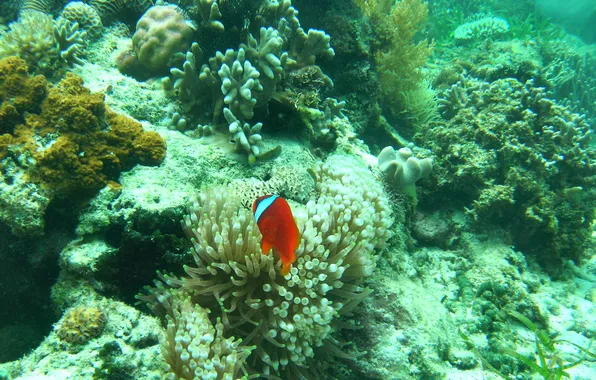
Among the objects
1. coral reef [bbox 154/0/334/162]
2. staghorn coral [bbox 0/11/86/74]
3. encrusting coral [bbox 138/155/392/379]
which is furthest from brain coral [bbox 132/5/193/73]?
encrusting coral [bbox 138/155/392/379]

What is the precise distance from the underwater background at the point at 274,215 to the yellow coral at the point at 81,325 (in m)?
0.01

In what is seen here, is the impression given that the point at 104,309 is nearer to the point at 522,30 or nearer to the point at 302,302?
the point at 302,302

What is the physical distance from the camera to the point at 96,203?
2828 mm

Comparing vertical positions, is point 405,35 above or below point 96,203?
above

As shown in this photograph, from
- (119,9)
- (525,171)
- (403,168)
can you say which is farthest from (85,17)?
(525,171)

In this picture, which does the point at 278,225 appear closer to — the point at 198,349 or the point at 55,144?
the point at 198,349

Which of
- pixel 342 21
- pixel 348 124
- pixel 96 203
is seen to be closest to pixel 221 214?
pixel 96 203

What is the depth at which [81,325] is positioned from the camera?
2.16m

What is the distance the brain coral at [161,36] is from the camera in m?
4.13

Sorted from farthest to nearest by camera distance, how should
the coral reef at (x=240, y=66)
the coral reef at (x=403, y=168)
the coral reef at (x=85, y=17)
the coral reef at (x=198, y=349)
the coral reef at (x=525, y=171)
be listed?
the coral reef at (x=525, y=171)
the coral reef at (x=85, y=17)
the coral reef at (x=403, y=168)
the coral reef at (x=240, y=66)
the coral reef at (x=198, y=349)

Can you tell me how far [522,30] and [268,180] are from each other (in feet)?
41.6

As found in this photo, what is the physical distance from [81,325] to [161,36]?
3.37 m

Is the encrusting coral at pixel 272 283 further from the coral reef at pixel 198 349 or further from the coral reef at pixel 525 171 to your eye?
the coral reef at pixel 525 171

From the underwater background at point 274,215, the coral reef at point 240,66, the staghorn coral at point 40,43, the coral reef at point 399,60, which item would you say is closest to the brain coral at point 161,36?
the underwater background at point 274,215
